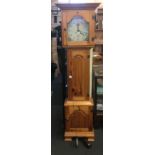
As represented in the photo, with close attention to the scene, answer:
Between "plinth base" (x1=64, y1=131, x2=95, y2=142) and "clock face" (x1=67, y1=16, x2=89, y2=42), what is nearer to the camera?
"clock face" (x1=67, y1=16, x2=89, y2=42)

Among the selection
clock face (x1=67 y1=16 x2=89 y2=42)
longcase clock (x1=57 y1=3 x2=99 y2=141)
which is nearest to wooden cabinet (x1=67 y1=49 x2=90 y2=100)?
longcase clock (x1=57 y1=3 x2=99 y2=141)

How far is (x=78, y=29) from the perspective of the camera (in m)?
2.18

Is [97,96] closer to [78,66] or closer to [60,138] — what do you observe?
[78,66]

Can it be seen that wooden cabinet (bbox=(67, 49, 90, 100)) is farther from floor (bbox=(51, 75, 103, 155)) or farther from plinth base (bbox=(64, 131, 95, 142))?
plinth base (bbox=(64, 131, 95, 142))

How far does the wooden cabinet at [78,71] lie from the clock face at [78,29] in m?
0.13

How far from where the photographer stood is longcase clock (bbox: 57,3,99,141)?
2123 millimetres

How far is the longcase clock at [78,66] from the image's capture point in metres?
2.12

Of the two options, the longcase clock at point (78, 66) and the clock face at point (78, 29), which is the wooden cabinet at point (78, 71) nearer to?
the longcase clock at point (78, 66)

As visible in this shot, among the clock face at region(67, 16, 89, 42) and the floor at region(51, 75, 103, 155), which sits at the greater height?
the clock face at region(67, 16, 89, 42)

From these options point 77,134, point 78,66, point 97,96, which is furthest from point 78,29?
point 77,134
